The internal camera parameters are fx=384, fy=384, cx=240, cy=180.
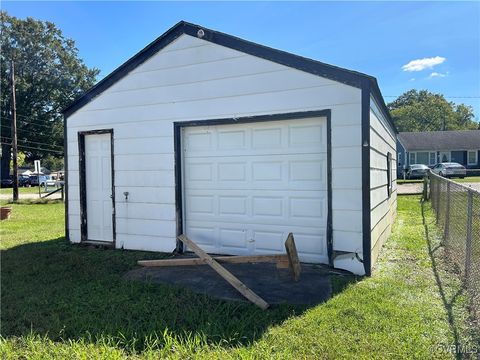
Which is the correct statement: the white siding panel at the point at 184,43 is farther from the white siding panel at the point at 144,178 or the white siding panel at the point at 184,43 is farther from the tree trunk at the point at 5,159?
the tree trunk at the point at 5,159

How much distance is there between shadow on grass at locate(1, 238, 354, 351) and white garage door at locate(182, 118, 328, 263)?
136cm

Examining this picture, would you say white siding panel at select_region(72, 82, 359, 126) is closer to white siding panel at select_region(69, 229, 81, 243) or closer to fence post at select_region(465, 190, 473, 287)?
fence post at select_region(465, 190, 473, 287)

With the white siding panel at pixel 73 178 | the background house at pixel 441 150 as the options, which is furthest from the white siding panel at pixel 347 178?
the background house at pixel 441 150

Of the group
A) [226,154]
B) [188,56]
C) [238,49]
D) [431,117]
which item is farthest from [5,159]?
[431,117]

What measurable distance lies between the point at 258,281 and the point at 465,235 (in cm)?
291

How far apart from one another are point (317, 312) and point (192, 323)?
1.30m

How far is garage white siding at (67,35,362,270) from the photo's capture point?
18.1ft

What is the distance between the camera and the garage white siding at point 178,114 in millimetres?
5520

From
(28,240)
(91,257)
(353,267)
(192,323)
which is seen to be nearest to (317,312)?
(192,323)

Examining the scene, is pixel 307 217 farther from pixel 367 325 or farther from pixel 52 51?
pixel 52 51

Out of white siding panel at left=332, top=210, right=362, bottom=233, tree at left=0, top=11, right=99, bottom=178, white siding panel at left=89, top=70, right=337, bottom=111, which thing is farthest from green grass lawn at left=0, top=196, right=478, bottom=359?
tree at left=0, top=11, right=99, bottom=178

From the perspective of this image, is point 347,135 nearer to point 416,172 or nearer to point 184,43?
point 184,43

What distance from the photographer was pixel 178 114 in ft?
22.3

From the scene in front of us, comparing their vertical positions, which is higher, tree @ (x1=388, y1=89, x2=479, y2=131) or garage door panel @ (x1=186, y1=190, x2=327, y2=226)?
tree @ (x1=388, y1=89, x2=479, y2=131)
